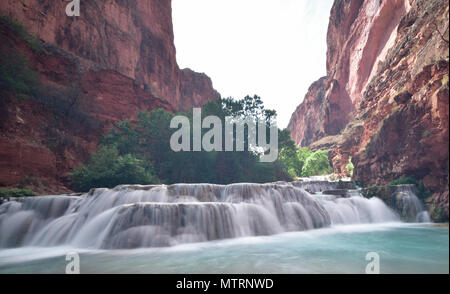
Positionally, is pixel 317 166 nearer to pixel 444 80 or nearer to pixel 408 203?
pixel 408 203

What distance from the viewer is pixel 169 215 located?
23.9 feet

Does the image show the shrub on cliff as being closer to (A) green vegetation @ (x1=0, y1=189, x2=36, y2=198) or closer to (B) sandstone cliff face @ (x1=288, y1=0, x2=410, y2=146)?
(A) green vegetation @ (x1=0, y1=189, x2=36, y2=198)

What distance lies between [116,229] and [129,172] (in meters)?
7.67

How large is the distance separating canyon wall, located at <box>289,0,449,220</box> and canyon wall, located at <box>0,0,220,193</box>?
17861 mm

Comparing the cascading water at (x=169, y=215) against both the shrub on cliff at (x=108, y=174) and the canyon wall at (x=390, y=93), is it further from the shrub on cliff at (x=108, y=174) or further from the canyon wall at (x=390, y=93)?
the shrub on cliff at (x=108, y=174)

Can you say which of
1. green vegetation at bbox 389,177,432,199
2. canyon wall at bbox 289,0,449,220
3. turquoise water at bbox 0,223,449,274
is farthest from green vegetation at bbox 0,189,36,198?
green vegetation at bbox 389,177,432,199

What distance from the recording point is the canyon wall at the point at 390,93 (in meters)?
4.22

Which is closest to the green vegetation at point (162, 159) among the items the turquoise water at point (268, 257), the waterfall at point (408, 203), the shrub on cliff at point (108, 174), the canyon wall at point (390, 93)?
the shrub on cliff at point (108, 174)

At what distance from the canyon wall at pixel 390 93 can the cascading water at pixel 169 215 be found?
323 centimetres

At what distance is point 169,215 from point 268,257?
3.54 metres

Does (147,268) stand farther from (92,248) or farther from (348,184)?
(348,184)

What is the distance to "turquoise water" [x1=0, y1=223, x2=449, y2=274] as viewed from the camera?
403 cm

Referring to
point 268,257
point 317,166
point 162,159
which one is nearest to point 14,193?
point 162,159

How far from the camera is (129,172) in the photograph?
14.0 meters
